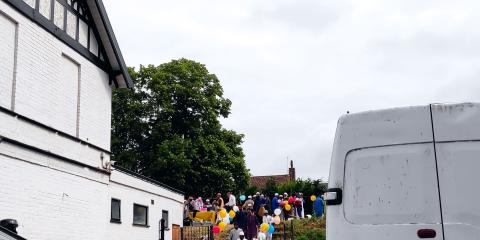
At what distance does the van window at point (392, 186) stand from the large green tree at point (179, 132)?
32921mm

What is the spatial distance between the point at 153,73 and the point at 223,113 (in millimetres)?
5883

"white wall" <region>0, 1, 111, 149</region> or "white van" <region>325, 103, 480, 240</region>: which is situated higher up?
"white wall" <region>0, 1, 111, 149</region>

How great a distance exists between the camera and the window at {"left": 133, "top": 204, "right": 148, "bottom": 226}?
22.2 m

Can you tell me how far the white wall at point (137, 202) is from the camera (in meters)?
20.3

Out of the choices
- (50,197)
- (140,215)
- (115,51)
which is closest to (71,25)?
(115,51)

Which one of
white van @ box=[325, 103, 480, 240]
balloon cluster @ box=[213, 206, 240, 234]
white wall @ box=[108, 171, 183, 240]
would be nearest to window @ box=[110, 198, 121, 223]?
white wall @ box=[108, 171, 183, 240]

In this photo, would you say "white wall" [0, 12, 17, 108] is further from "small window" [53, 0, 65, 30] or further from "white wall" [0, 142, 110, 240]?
"small window" [53, 0, 65, 30]

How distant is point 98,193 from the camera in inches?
679

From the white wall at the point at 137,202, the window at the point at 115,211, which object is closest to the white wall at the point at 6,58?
the white wall at the point at 137,202

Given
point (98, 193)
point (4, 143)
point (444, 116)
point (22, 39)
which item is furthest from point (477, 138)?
point (98, 193)

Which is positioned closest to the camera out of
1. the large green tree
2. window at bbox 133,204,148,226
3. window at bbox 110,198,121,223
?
window at bbox 110,198,121,223

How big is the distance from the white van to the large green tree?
3284 centimetres

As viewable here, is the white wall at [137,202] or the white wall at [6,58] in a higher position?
the white wall at [6,58]

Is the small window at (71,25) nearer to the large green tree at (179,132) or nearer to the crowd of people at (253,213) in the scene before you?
Result: the crowd of people at (253,213)
